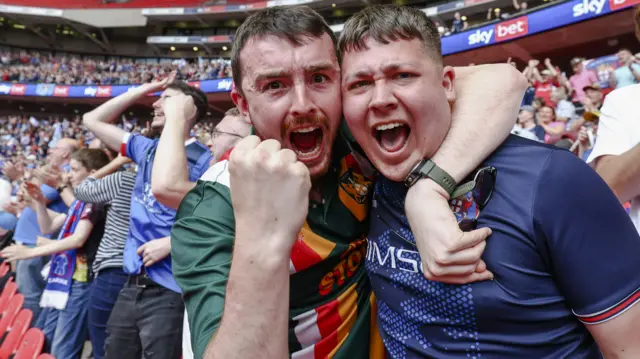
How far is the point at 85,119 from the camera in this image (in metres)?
3.00

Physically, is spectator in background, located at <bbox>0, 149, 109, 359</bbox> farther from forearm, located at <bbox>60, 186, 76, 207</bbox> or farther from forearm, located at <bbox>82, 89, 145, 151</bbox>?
forearm, located at <bbox>82, 89, 145, 151</bbox>

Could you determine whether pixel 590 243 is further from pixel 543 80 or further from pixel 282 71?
pixel 543 80

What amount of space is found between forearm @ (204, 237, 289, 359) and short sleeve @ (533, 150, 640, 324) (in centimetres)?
56

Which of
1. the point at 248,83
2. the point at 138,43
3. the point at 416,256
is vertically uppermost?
the point at 138,43

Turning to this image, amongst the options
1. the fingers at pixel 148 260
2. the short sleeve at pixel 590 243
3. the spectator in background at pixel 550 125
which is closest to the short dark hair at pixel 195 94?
the fingers at pixel 148 260

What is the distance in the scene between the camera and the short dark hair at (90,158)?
12.4 feet

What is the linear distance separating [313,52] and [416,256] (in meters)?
0.62

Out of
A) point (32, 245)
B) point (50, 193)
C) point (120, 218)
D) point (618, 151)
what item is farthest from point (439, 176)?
point (32, 245)

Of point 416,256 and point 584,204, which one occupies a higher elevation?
point 584,204

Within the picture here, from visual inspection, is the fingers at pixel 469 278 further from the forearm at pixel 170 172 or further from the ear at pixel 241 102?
the forearm at pixel 170 172

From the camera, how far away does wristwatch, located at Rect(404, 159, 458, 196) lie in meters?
1.06

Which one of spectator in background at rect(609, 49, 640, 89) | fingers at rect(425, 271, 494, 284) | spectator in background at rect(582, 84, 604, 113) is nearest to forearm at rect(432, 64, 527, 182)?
fingers at rect(425, 271, 494, 284)

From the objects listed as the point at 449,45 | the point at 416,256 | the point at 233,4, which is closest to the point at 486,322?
the point at 416,256

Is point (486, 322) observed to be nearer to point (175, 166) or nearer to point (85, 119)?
point (175, 166)
